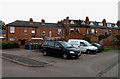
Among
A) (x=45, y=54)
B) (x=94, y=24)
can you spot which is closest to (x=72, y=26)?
(x=94, y=24)

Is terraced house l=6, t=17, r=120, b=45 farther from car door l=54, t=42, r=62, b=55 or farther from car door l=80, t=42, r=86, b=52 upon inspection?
car door l=54, t=42, r=62, b=55

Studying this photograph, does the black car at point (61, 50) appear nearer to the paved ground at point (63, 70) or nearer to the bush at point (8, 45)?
the paved ground at point (63, 70)

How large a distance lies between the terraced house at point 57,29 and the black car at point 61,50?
2227cm

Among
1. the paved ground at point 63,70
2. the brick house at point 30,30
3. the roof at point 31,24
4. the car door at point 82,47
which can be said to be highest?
the roof at point 31,24

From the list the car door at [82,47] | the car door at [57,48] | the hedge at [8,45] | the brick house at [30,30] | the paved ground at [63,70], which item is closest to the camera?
the paved ground at [63,70]

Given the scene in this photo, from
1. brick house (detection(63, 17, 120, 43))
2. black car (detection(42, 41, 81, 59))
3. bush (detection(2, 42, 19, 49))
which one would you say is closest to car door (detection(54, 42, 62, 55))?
black car (detection(42, 41, 81, 59))

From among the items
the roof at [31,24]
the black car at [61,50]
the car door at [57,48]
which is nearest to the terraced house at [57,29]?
the roof at [31,24]

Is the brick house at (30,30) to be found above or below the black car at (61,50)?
above

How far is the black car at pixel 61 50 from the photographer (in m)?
19.0

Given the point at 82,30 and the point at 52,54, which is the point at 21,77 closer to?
the point at 52,54

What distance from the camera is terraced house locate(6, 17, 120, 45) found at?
48531mm

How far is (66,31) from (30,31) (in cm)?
1066

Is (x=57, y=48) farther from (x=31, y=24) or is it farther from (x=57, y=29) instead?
(x=57, y=29)

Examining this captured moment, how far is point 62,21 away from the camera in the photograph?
58812mm
